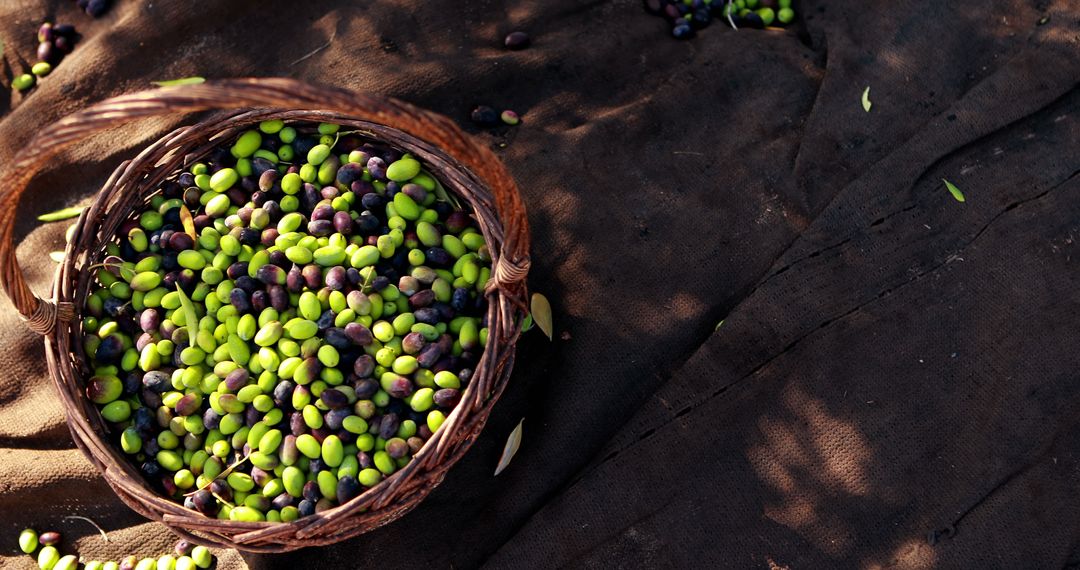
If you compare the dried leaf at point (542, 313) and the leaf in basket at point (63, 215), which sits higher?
the leaf in basket at point (63, 215)

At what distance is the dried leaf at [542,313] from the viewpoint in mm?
1781

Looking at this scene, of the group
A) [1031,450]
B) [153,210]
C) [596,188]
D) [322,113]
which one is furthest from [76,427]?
[1031,450]

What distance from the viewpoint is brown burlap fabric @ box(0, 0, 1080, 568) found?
5.74 ft

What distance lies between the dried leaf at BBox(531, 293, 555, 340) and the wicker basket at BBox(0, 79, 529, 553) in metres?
0.15

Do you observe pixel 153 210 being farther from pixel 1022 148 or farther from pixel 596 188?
pixel 1022 148

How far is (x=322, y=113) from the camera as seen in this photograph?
5.48 feet

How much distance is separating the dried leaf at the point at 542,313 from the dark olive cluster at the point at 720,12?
0.87 metres

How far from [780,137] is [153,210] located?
1.48 m

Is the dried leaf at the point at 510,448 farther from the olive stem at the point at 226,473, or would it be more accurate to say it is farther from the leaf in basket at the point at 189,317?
the leaf in basket at the point at 189,317

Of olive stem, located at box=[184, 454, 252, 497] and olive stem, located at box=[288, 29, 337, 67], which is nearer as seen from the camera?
olive stem, located at box=[184, 454, 252, 497]

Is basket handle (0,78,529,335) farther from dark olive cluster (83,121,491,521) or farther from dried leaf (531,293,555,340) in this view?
dried leaf (531,293,555,340)

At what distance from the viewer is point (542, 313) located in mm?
1799

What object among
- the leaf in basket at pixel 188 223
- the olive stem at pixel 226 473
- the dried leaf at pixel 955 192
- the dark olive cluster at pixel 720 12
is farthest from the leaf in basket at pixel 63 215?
the dried leaf at pixel 955 192

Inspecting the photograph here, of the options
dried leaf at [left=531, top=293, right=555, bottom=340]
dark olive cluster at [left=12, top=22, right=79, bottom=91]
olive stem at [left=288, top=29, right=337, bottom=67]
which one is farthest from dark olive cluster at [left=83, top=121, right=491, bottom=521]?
dark olive cluster at [left=12, top=22, right=79, bottom=91]
